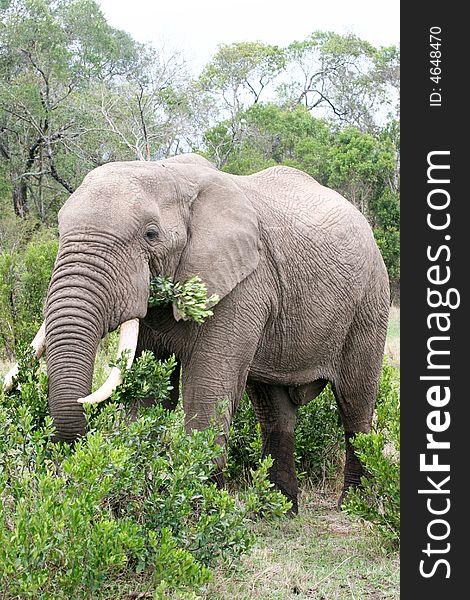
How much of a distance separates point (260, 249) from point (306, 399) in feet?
4.30

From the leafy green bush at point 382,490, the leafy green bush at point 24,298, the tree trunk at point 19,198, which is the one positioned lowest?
the leafy green bush at point 382,490

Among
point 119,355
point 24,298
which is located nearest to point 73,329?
point 119,355

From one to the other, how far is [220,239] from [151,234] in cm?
49

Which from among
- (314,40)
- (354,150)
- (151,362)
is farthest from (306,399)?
(314,40)

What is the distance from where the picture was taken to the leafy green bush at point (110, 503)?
3289mm

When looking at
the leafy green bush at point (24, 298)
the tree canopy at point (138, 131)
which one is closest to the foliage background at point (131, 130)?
the tree canopy at point (138, 131)

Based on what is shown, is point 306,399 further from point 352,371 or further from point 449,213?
point 449,213

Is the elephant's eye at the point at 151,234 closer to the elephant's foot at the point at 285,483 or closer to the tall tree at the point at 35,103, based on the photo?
the elephant's foot at the point at 285,483

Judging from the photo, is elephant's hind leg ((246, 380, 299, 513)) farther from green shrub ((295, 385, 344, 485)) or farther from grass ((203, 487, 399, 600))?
green shrub ((295, 385, 344, 485))

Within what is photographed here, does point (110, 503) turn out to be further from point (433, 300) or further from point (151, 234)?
point (433, 300)

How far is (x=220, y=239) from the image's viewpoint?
4.95m

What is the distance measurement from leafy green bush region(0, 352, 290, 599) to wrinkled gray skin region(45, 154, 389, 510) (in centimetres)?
24

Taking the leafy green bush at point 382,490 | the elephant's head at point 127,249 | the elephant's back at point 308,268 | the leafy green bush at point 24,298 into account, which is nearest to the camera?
the elephant's head at point 127,249

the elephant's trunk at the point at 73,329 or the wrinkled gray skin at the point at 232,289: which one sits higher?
the wrinkled gray skin at the point at 232,289
